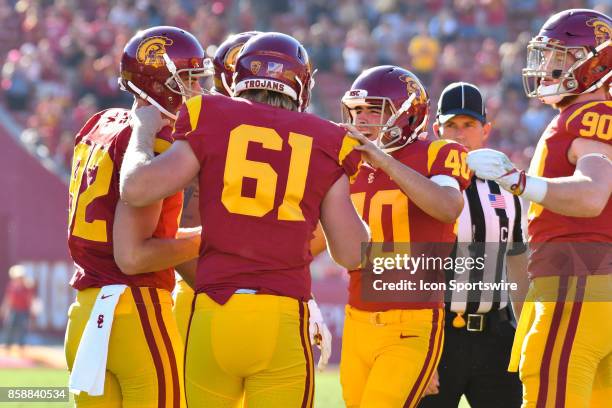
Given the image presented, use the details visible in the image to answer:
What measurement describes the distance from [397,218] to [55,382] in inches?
248

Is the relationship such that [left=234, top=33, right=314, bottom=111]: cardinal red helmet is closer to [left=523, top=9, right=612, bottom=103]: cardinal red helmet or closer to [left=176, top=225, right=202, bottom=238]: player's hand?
[left=176, top=225, right=202, bottom=238]: player's hand

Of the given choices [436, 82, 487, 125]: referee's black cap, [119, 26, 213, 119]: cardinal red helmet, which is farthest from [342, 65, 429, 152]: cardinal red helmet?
[436, 82, 487, 125]: referee's black cap

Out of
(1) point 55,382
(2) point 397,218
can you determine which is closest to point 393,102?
(2) point 397,218

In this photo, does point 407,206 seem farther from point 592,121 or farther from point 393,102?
point 592,121

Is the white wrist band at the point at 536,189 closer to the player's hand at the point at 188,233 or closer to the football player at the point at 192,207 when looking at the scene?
the player's hand at the point at 188,233

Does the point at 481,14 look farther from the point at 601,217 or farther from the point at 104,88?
the point at 601,217

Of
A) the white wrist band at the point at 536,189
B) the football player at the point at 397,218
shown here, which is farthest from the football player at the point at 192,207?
the white wrist band at the point at 536,189

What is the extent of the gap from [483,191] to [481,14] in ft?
45.3

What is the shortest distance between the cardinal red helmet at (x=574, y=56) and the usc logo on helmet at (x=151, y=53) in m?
1.56

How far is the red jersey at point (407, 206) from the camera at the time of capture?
192 inches

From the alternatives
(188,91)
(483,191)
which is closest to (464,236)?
(483,191)

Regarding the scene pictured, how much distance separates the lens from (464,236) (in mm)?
5617

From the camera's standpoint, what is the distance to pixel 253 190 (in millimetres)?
3951

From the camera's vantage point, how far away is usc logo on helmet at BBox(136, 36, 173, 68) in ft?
15.3
